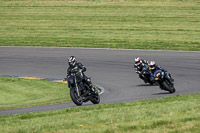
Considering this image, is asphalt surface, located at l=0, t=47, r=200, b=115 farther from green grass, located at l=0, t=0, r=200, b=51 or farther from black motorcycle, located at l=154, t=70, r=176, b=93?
green grass, located at l=0, t=0, r=200, b=51

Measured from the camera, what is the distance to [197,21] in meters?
48.6

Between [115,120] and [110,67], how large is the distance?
17.9 m

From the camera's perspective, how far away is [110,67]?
98.0 ft

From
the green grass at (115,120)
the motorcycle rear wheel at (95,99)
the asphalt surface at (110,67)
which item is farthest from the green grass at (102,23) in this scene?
the green grass at (115,120)

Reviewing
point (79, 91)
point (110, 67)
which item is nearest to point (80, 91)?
point (79, 91)

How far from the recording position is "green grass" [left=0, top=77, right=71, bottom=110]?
19461 mm

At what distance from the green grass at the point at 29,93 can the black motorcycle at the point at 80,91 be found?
1869 millimetres

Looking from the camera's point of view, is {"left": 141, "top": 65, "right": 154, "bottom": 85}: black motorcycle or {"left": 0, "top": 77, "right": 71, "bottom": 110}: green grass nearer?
{"left": 0, "top": 77, "right": 71, "bottom": 110}: green grass

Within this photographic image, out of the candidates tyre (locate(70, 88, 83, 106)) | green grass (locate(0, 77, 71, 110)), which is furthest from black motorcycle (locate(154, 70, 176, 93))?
tyre (locate(70, 88, 83, 106))

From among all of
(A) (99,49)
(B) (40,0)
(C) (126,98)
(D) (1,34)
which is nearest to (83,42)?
(A) (99,49)

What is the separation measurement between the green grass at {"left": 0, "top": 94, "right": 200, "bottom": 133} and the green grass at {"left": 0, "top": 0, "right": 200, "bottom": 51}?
24178mm

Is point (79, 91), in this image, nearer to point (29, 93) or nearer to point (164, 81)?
point (164, 81)

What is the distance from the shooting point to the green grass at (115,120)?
1080 centimetres

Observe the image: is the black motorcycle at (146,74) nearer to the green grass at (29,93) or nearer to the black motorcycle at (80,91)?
the green grass at (29,93)
